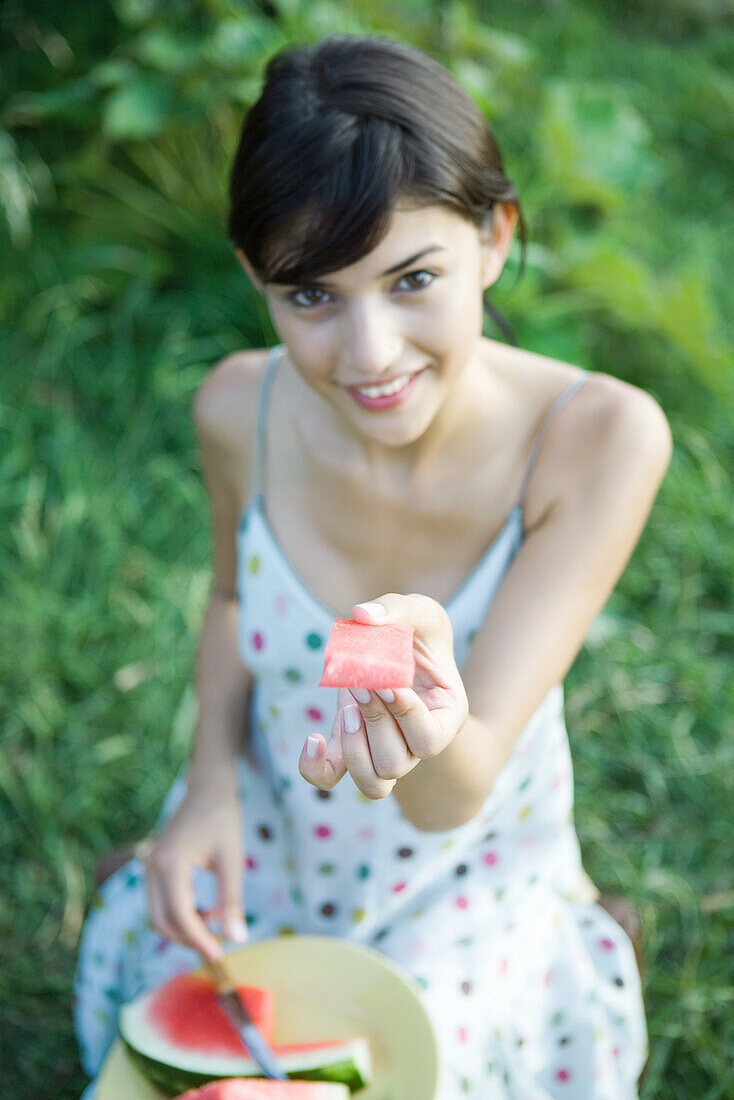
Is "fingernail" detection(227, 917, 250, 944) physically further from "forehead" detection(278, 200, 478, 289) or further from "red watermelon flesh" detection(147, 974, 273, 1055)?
"forehead" detection(278, 200, 478, 289)

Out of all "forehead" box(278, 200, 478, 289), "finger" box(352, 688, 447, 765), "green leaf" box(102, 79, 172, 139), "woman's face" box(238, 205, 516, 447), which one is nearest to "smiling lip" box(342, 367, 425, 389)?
"woman's face" box(238, 205, 516, 447)

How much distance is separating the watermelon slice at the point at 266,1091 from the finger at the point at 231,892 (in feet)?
0.90

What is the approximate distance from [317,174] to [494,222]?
266mm

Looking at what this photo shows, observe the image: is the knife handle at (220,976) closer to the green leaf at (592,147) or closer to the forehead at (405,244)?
the forehead at (405,244)

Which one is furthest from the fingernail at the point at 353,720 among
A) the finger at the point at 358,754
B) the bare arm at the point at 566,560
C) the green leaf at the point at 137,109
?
the green leaf at the point at 137,109

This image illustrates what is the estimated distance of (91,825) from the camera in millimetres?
2258

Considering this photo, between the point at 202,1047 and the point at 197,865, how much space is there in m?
0.29

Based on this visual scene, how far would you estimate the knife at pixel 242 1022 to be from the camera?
1218mm

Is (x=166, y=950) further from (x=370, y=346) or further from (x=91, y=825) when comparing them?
(x=370, y=346)

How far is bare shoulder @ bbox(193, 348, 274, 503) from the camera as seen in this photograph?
1.54 m

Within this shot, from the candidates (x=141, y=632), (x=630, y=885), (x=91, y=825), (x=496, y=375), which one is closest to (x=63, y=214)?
(x=141, y=632)

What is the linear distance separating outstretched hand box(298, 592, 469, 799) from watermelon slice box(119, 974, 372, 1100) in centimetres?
51

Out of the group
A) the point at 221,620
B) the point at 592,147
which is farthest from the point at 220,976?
the point at 592,147

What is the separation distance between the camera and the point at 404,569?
4.64ft
